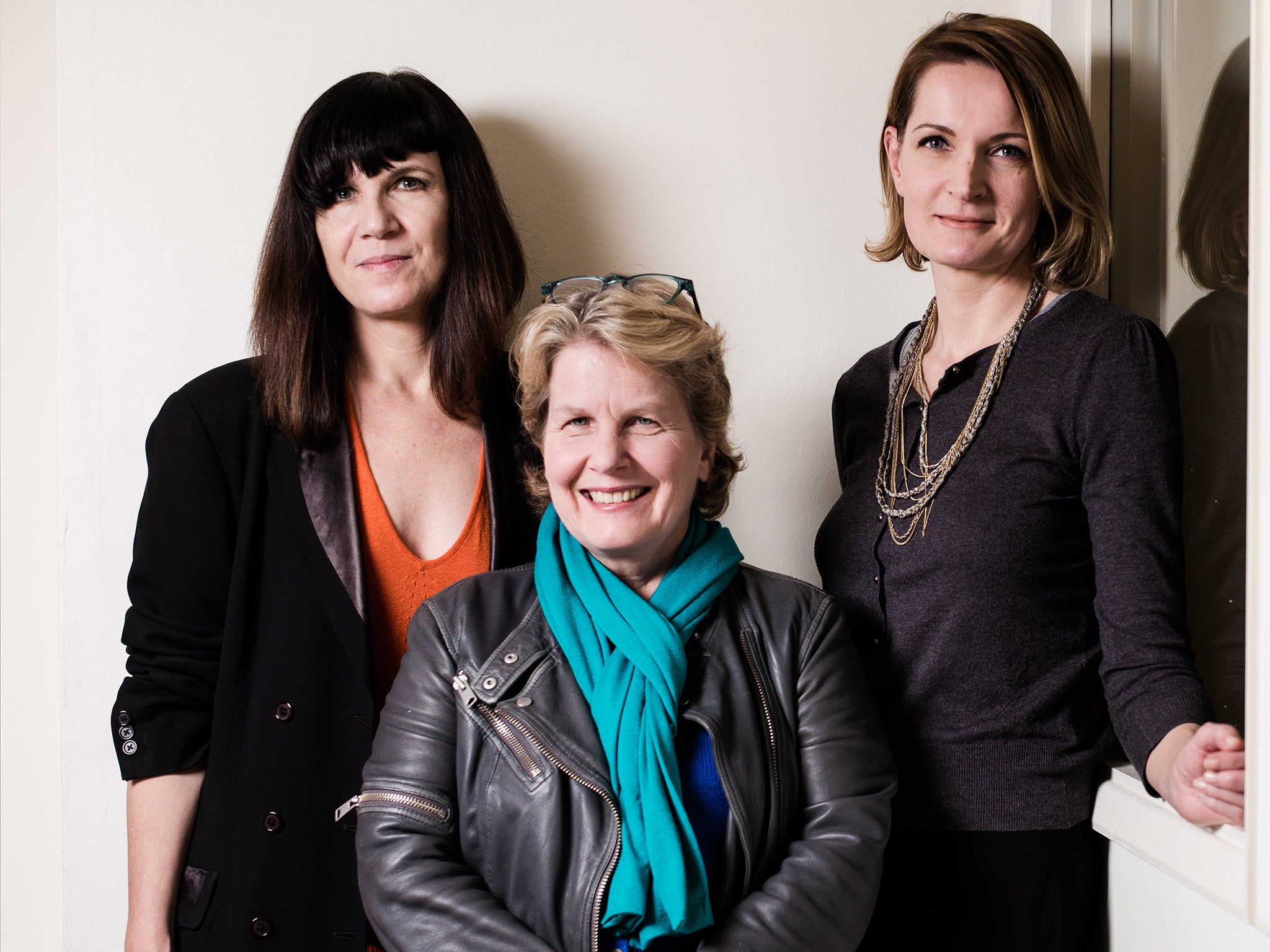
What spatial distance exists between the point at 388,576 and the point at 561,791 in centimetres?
58

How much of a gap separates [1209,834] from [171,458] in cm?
174

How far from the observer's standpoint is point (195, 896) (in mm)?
1783

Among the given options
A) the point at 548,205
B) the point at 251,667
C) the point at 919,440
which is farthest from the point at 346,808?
the point at 548,205

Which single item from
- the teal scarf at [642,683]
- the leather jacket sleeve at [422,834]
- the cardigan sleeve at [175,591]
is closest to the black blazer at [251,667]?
the cardigan sleeve at [175,591]

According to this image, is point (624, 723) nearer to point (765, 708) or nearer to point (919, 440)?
point (765, 708)

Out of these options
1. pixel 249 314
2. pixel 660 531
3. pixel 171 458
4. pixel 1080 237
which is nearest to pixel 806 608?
pixel 660 531

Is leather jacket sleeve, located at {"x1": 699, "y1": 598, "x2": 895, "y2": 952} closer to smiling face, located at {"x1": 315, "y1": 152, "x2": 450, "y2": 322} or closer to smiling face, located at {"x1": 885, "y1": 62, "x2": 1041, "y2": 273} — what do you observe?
smiling face, located at {"x1": 885, "y1": 62, "x2": 1041, "y2": 273}

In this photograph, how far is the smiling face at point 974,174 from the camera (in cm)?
173

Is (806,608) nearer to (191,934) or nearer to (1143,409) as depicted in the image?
(1143,409)

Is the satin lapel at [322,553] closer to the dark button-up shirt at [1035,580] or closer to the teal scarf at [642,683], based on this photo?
the teal scarf at [642,683]

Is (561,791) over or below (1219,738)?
below

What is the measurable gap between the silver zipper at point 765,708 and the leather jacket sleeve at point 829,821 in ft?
0.18

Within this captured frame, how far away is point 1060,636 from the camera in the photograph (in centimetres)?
169

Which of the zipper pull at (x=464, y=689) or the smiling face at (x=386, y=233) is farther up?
the smiling face at (x=386, y=233)
